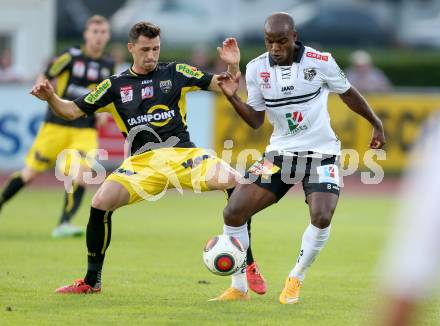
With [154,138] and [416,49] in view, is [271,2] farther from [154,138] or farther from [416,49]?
[154,138]

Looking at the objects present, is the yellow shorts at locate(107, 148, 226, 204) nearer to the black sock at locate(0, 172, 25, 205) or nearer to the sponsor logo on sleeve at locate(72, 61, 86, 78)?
the sponsor logo on sleeve at locate(72, 61, 86, 78)

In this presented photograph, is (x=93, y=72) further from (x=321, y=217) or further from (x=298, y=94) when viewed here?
(x=321, y=217)

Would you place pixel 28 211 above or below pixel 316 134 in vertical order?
below

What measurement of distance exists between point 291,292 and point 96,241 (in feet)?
5.13

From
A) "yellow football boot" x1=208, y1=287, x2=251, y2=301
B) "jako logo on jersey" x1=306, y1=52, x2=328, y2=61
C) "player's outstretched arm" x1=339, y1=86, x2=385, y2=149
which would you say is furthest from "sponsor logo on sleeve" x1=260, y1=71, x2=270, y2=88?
"yellow football boot" x1=208, y1=287, x2=251, y2=301

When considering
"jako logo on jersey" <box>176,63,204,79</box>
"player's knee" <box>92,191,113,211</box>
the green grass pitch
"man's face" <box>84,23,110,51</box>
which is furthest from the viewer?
"man's face" <box>84,23,110,51</box>

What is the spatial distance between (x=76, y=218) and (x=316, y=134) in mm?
6700

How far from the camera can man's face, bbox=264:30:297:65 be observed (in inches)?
303

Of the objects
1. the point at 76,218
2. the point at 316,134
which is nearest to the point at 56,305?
the point at 316,134

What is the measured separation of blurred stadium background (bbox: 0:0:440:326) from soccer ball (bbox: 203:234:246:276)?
11.6 inches

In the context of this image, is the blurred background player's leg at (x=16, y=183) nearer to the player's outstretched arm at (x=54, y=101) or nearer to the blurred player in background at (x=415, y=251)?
the player's outstretched arm at (x=54, y=101)

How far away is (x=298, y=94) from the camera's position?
802 cm

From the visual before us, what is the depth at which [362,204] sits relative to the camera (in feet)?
55.6

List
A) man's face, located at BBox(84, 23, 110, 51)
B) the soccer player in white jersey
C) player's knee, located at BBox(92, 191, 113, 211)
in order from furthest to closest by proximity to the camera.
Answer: man's face, located at BBox(84, 23, 110, 51), player's knee, located at BBox(92, 191, 113, 211), the soccer player in white jersey
